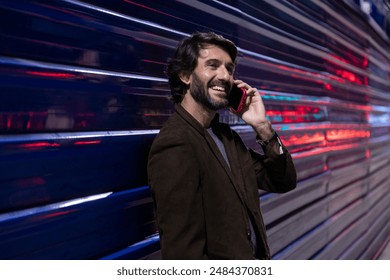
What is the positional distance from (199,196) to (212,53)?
83 centimetres

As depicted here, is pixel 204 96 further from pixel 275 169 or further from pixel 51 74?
pixel 51 74

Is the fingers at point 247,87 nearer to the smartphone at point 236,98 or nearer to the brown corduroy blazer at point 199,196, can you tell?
the smartphone at point 236,98

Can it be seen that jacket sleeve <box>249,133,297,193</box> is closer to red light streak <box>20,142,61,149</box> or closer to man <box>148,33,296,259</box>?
man <box>148,33,296,259</box>

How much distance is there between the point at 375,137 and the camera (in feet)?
22.2

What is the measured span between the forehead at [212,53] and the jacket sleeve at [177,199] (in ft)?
1.90

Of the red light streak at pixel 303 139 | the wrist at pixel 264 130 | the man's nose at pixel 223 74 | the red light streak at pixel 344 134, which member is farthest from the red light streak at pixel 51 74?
the red light streak at pixel 344 134

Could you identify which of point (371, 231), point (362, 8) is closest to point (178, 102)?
point (362, 8)

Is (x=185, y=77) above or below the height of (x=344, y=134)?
above

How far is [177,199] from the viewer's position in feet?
5.26

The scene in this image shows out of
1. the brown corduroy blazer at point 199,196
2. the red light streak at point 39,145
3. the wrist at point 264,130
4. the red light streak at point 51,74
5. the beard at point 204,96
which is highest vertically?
the red light streak at point 51,74

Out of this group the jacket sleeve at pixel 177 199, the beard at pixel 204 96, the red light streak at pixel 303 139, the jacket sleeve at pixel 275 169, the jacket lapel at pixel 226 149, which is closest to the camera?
the jacket sleeve at pixel 177 199

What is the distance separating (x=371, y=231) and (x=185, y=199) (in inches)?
236

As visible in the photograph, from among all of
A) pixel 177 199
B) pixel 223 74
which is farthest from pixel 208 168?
pixel 223 74

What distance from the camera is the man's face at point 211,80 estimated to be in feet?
6.58
